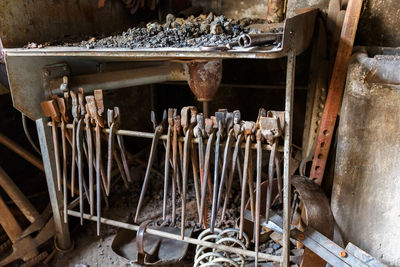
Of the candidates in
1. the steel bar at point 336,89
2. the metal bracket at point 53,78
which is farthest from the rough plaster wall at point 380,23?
the metal bracket at point 53,78

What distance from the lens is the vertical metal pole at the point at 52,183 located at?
2.19m

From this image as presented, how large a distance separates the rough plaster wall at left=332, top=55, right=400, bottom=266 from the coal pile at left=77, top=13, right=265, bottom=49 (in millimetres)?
718

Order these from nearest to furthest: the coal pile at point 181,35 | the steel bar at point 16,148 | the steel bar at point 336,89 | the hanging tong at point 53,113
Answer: the coal pile at point 181,35 < the steel bar at point 336,89 < the hanging tong at point 53,113 < the steel bar at point 16,148

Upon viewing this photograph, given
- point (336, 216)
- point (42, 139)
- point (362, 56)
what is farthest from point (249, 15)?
point (42, 139)

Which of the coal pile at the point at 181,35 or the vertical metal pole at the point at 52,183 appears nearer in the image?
the coal pile at the point at 181,35

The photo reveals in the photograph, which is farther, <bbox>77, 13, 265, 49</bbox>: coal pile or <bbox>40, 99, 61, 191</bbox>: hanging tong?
<bbox>40, 99, 61, 191</bbox>: hanging tong

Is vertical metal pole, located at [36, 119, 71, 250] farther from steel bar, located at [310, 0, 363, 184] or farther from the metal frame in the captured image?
steel bar, located at [310, 0, 363, 184]

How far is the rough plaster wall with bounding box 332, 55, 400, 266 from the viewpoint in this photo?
1.75 metres

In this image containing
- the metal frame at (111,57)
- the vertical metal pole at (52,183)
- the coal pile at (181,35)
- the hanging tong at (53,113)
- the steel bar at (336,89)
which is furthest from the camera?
the vertical metal pole at (52,183)

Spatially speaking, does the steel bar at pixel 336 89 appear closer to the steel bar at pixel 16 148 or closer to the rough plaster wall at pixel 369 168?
the rough plaster wall at pixel 369 168

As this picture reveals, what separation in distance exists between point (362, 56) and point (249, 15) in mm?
1178

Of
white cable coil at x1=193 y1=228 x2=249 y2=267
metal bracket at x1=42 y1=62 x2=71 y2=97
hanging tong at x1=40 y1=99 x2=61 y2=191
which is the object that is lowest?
white cable coil at x1=193 y1=228 x2=249 y2=267

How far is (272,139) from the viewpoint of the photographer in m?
1.68

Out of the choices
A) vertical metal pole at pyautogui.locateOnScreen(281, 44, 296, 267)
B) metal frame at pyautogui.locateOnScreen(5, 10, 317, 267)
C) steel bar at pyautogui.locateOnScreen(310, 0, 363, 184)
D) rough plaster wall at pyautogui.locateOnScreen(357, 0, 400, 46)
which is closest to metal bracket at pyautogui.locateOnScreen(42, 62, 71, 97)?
metal frame at pyautogui.locateOnScreen(5, 10, 317, 267)
